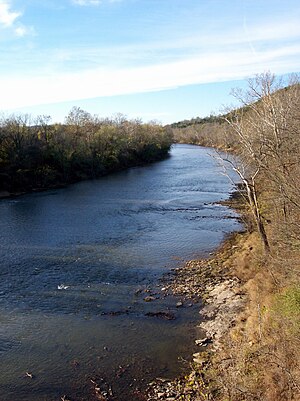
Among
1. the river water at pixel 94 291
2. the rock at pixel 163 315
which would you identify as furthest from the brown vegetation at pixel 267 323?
the rock at pixel 163 315

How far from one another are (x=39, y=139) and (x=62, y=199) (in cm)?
1738

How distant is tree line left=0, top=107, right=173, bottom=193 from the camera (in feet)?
167

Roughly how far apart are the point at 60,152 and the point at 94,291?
3924 centimetres

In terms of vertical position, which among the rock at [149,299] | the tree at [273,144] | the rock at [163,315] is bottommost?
the rock at [163,315]

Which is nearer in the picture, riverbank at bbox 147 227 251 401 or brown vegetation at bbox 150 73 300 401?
brown vegetation at bbox 150 73 300 401

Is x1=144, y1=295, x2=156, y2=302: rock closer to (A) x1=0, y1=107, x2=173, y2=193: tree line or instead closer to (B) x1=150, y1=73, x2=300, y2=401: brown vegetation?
(B) x1=150, y1=73, x2=300, y2=401: brown vegetation

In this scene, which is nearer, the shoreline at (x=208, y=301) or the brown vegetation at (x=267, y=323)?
the brown vegetation at (x=267, y=323)

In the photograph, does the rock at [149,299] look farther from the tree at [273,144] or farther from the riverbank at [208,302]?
the tree at [273,144]

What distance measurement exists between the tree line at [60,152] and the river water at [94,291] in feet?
39.3

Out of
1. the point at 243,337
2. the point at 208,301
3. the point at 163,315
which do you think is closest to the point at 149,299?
the point at 163,315

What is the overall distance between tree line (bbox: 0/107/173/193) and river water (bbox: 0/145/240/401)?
471 inches

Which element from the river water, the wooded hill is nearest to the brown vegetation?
the wooded hill

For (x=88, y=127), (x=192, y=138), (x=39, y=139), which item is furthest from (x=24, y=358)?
(x=192, y=138)

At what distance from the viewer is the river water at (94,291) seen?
41.7 feet
